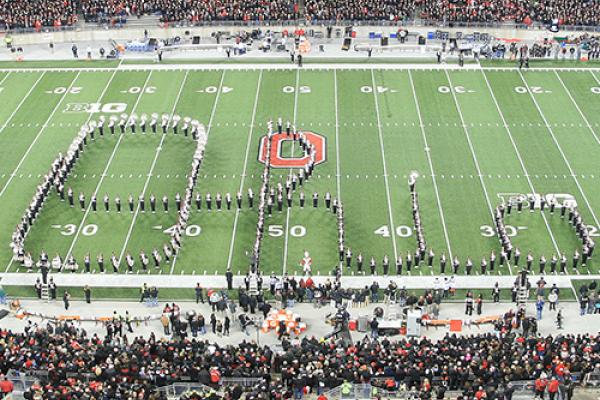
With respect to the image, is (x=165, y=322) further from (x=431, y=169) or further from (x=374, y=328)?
(x=431, y=169)

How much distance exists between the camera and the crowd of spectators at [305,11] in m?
60.8

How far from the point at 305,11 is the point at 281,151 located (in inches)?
726

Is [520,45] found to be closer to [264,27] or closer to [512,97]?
[512,97]

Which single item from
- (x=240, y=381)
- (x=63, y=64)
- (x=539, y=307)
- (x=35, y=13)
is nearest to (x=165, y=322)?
(x=240, y=381)

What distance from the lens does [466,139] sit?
47.2 m

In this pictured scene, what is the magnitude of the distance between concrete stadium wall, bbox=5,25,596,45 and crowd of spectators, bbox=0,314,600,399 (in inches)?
1273

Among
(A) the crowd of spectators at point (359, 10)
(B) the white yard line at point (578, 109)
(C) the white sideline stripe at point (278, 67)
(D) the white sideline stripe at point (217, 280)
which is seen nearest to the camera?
(D) the white sideline stripe at point (217, 280)

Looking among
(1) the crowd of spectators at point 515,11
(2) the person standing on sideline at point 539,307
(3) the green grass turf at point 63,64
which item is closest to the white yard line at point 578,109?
(1) the crowd of spectators at point 515,11

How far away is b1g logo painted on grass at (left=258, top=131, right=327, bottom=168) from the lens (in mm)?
44719

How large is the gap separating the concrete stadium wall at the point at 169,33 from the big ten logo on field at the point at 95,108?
11055 millimetres

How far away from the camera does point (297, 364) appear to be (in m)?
29.7

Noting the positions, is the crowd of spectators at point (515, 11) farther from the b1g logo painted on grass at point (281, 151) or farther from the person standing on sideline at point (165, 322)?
the person standing on sideline at point (165, 322)

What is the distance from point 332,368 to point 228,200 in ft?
44.6

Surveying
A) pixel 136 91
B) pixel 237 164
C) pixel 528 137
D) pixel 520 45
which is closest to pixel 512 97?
pixel 528 137
